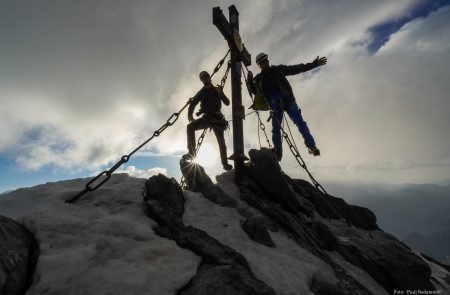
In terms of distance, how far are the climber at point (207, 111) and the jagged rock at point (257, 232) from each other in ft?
14.9

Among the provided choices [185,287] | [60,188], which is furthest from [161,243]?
[60,188]

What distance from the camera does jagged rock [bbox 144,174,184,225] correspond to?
23.0 ft

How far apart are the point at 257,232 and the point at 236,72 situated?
657 centimetres

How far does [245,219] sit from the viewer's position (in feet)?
27.9

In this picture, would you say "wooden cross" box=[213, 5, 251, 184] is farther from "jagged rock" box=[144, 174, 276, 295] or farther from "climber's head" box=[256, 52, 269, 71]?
"jagged rock" box=[144, 174, 276, 295]

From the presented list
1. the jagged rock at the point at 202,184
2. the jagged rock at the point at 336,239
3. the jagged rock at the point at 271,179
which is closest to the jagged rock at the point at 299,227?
the jagged rock at the point at 336,239

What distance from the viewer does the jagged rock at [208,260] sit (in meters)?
4.80

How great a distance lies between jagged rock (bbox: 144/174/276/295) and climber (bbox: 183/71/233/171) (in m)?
4.26

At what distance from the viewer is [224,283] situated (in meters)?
4.82

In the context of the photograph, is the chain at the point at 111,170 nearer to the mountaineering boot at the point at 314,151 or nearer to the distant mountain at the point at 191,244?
the distant mountain at the point at 191,244

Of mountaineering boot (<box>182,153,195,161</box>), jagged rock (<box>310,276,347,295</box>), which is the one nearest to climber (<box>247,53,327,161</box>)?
mountaineering boot (<box>182,153,195,161</box>)

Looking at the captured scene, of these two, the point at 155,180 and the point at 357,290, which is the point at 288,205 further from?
the point at 155,180

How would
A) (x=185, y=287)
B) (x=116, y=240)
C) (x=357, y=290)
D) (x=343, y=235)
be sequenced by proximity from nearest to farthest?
(x=185, y=287) < (x=116, y=240) < (x=357, y=290) < (x=343, y=235)

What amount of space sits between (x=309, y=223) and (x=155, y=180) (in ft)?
16.7
